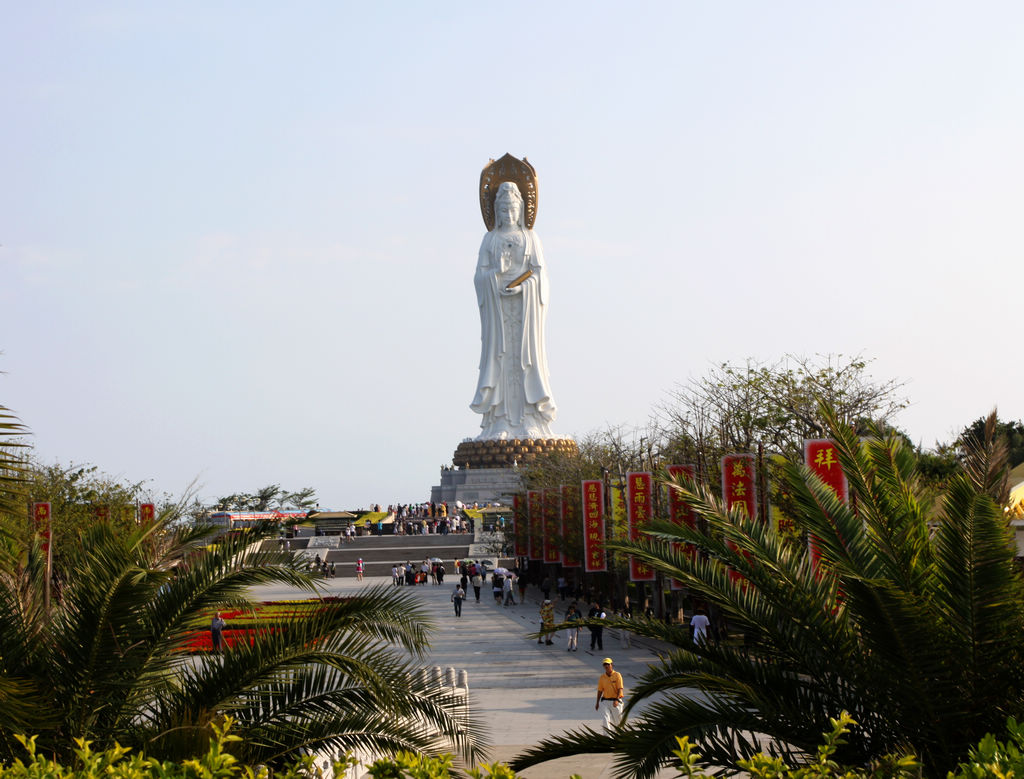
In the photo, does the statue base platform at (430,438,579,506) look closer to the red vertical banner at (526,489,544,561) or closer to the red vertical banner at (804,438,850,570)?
the red vertical banner at (526,489,544,561)

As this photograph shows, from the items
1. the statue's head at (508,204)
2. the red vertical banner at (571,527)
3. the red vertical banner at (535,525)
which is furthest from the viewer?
the statue's head at (508,204)

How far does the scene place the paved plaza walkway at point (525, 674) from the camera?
12.1 m

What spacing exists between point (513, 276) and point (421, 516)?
11.1 metres

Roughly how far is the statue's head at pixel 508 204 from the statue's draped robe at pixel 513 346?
591 millimetres

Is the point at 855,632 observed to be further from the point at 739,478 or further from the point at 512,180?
the point at 512,180

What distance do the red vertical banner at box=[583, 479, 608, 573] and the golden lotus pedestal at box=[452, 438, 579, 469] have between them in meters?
23.3

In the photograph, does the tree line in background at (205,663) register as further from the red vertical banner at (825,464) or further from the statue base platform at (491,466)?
the statue base platform at (491,466)

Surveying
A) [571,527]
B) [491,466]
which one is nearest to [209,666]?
[571,527]

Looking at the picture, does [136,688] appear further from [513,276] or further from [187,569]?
[513,276]

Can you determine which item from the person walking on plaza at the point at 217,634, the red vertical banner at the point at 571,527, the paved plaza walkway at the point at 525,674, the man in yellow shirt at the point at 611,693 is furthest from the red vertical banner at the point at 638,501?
the man in yellow shirt at the point at 611,693

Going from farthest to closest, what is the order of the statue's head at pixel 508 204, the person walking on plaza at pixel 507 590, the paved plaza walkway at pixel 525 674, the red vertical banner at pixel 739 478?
the statue's head at pixel 508 204
the person walking on plaza at pixel 507 590
the red vertical banner at pixel 739 478
the paved plaza walkway at pixel 525 674

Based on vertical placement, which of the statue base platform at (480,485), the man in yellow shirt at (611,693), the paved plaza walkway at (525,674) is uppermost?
the statue base platform at (480,485)

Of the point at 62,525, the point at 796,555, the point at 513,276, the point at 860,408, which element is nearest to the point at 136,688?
the point at 796,555

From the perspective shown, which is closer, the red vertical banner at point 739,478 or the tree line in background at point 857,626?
the tree line in background at point 857,626
